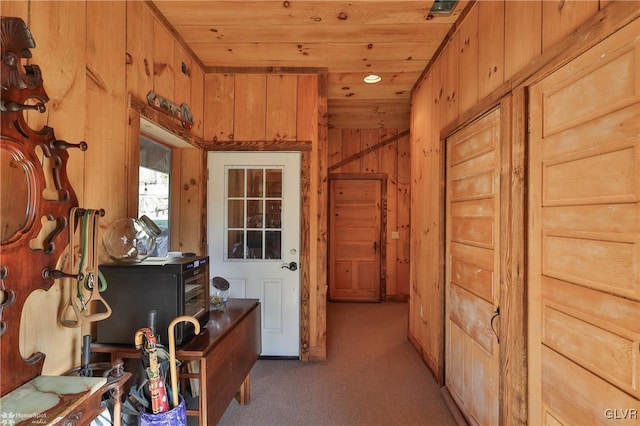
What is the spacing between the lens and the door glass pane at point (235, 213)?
9.83 feet

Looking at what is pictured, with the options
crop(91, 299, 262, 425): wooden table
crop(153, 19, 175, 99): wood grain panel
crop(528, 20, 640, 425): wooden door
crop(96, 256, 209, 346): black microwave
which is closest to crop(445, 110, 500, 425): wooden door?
crop(528, 20, 640, 425): wooden door

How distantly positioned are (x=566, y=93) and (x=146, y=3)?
7.86ft

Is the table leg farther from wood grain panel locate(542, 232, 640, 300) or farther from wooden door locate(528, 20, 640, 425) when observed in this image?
wood grain panel locate(542, 232, 640, 300)

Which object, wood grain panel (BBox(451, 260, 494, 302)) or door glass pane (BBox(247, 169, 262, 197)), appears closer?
wood grain panel (BBox(451, 260, 494, 302))

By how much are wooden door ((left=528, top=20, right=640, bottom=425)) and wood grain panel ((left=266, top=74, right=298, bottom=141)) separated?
6.69ft

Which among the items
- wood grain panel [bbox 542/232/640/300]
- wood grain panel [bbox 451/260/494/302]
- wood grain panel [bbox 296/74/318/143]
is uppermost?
wood grain panel [bbox 296/74/318/143]

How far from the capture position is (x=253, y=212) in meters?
3.00

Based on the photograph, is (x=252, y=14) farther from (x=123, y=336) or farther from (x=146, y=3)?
(x=123, y=336)

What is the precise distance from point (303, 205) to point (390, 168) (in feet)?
8.91

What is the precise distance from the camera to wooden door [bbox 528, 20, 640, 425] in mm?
956

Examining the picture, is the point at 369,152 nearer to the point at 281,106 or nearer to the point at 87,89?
the point at 281,106

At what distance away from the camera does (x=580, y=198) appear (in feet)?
3.73

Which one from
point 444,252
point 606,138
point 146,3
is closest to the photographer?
point 606,138

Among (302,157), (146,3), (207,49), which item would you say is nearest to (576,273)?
(302,157)
